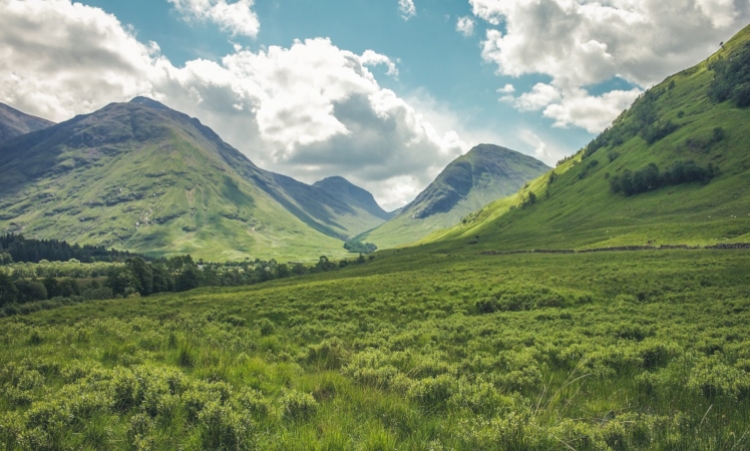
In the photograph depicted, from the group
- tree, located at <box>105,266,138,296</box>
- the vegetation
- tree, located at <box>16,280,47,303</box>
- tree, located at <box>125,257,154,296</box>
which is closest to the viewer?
tree, located at <box>16,280,47,303</box>

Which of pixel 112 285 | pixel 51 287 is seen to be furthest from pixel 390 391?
pixel 51 287

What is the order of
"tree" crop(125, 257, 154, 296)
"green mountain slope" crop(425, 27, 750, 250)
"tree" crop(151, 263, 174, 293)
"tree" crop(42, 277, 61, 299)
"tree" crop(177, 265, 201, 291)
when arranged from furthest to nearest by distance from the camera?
1. "tree" crop(177, 265, 201, 291)
2. "tree" crop(151, 263, 174, 293)
3. "tree" crop(42, 277, 61, 299)
4. "tree" crop(125, 257, 154, 296)
5. "green mountain slope" crop(425, 27, 750, 250)

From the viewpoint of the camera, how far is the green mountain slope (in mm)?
88312

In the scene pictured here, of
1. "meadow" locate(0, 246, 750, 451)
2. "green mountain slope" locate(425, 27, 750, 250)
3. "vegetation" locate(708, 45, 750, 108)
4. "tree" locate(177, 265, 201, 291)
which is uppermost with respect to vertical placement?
"vegetation" locate(708, 45, 750, 108)

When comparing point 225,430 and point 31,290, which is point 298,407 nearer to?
point 225,430

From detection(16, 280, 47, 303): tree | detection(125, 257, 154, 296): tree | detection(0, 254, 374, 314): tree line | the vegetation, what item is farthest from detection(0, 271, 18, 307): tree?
the vegetation

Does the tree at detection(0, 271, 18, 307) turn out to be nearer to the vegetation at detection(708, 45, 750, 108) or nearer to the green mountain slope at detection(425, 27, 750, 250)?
the green mountain slope at detection(425, 27, 750, 250)

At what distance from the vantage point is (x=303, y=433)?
5992 millimetres

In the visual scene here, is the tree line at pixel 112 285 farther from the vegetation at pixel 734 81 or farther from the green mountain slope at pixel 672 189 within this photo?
the vegetation at pixel 734 81

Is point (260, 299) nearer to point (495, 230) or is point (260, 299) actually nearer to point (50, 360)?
point (50, 360)

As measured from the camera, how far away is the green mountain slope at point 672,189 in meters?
88.3

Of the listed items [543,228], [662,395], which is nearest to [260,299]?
[662,395]

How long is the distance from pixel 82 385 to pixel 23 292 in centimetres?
13230

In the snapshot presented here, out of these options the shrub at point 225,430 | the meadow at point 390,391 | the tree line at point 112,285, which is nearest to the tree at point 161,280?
the tree line at point 112,285
